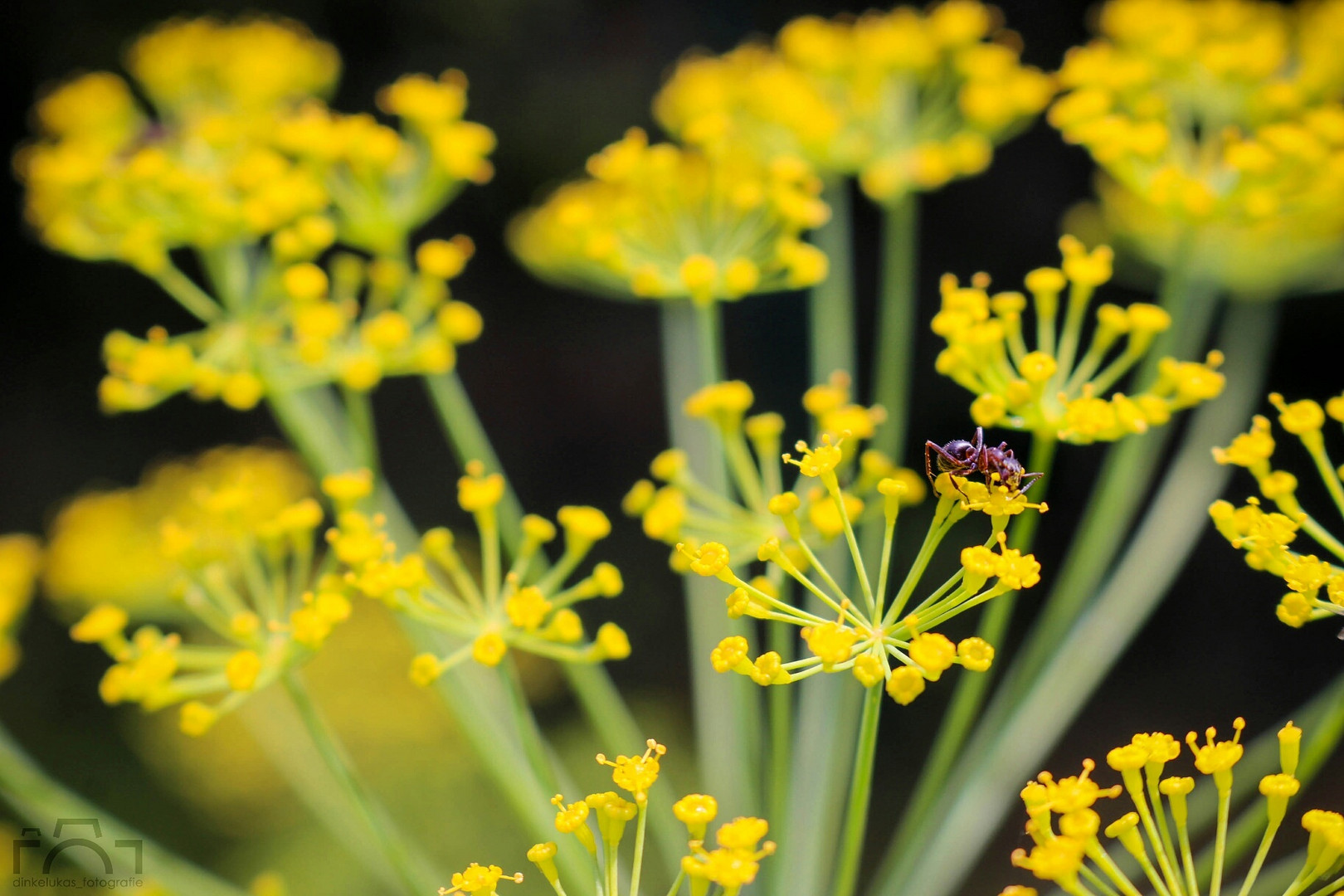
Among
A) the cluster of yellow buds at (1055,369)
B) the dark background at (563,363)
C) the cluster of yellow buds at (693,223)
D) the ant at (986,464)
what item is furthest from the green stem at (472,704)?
the dark background at (563,363)

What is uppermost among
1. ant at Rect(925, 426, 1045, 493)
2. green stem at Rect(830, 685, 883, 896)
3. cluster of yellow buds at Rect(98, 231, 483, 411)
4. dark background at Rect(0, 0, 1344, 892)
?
dark background at Rect(0, 0, 1344, 892)

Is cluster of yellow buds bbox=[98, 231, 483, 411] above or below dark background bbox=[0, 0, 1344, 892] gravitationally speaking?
below

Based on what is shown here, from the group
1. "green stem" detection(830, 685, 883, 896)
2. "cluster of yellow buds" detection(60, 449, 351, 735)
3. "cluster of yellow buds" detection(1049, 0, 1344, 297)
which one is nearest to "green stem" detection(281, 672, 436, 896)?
"cluster of yellow buds" detection(60, 449, 351, 735)

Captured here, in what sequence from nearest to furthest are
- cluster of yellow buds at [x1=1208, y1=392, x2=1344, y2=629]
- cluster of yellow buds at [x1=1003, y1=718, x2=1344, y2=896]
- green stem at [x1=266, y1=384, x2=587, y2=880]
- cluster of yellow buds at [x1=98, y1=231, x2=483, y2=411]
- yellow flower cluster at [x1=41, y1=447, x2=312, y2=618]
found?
cluster of yellow buds at [x1=1003, y1=718, x2=1344, y2=896]
cluster of yellow buds at [x1=1208, y1=392, x2=1344, y2=629]
green stem at [x1=266, y1=384, x2=587, y2=880]
cluster of yellow buds at [x1=98, y1=231, x2=483, y2=411]
yellow flower cluster at [x1=41, y1=447, x2=312, y2=618]

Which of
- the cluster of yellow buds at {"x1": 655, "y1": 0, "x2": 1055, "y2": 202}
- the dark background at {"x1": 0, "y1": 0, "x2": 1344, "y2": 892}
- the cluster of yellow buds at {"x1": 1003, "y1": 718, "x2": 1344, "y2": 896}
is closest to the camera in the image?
the cluster of yellow buds at {"x1": 1003, "y1": 718, "x2": 1344, "y2": 896}

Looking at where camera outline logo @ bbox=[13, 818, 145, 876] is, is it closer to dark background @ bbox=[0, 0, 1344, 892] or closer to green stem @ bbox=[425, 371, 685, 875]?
green stem @ bbox=[425, 371, 685, 875]

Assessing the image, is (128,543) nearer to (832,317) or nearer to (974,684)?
(832,317)

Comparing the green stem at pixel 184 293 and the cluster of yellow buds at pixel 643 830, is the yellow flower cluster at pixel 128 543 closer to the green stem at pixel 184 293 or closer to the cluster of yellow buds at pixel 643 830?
the green stem at pixel 184 293
